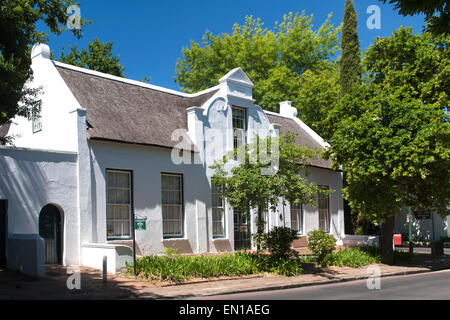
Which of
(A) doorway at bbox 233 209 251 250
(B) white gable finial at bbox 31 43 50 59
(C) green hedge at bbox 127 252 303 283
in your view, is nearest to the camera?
(C) green hedge at bbox 127 252 303 283

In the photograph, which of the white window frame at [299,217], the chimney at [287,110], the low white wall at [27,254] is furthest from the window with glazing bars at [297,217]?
the low white wall at [27,254]

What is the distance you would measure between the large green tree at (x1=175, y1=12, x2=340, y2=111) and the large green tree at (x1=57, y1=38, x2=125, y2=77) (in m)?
9.36

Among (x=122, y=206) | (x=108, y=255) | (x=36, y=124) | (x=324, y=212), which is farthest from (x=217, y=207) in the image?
(x=324, y=212)

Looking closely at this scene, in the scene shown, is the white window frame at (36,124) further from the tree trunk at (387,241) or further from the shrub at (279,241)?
the tree trunk at (387,241)

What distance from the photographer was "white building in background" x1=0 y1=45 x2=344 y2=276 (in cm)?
1493

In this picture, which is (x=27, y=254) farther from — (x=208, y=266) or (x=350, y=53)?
(x=350, y=53)

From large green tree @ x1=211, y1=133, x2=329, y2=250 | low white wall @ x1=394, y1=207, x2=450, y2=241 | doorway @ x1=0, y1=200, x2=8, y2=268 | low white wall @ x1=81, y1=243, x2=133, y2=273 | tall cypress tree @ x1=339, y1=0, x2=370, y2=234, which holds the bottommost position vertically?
low white wall @ x1=394, y1=207, x2=450, y2=241

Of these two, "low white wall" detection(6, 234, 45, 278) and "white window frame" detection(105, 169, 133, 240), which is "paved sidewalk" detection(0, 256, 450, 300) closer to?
"low white wall" detection(6, 234, 45, 278)

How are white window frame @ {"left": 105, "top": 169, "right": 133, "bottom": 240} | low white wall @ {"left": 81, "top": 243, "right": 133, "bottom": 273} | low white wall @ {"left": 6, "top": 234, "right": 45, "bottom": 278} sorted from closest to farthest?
1. low white wall @ {"left": 6, "top": 234, "right": 45, "bottom": 278}
2. low white wall @ {"left": 81, "top": 243, "right": 133, "bottom": 273}
3. white window frame @ {"left": 105, "top": 169, "right": 133, "bottom": 240}

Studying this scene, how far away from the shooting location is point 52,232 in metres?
15.8

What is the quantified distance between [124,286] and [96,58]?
24.1 m

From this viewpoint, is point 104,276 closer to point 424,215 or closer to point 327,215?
point 327,215

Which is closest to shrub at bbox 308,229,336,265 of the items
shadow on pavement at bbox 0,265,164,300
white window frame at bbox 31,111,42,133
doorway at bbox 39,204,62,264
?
shadow on pavement at bbox 0,265,164,300

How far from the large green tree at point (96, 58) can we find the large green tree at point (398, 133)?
19.0 metres
